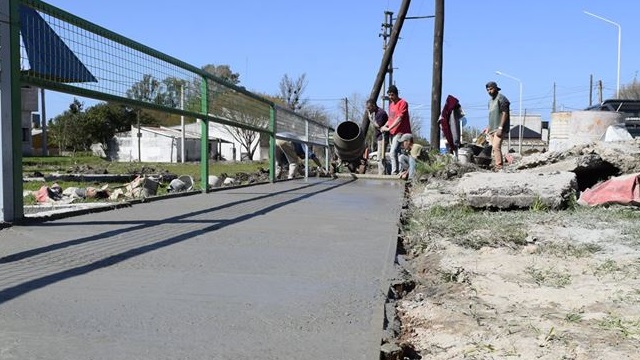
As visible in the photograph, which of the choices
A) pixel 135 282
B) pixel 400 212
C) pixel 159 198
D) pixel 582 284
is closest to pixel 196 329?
pixel 135 282

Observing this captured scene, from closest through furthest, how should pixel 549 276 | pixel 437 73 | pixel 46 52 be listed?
pixel 549 276, pixel 46 52, pixel 437 73

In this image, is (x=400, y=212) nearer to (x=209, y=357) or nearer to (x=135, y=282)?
(x=135, y=282)

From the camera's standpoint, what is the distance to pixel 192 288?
3.22 metres

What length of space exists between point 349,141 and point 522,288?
39.4 ft

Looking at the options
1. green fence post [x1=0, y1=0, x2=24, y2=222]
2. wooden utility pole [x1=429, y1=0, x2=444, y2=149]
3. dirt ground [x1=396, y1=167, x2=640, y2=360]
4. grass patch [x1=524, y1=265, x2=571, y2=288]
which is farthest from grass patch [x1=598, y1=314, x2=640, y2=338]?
wooden utility pole [x1=429, y1=0, x2=444, y2=149]

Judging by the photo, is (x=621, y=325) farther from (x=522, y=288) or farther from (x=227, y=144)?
(x=227, y=144)

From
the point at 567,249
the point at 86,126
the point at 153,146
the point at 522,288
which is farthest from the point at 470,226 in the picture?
the point at 86,126

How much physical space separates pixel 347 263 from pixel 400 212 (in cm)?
276

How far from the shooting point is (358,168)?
16359mm

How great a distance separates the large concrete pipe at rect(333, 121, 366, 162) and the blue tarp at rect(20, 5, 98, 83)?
1030cm

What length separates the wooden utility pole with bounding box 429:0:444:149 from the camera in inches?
711

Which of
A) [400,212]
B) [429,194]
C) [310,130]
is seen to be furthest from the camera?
[310,130]

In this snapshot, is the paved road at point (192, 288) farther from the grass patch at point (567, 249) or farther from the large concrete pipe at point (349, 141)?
the large concrete pipe at point (349, 141)

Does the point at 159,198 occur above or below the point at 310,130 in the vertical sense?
below
